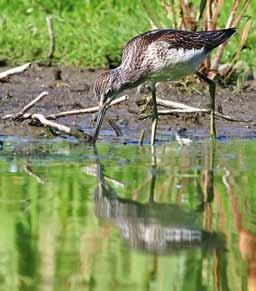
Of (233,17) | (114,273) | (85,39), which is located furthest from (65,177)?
(85,39)

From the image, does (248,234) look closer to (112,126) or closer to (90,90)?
(112,126)

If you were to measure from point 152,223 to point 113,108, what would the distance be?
3925mm

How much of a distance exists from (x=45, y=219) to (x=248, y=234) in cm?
96

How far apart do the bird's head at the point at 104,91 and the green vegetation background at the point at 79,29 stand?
2.22 m

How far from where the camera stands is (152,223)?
18.1 feet

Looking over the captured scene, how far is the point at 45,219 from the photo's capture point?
553cm

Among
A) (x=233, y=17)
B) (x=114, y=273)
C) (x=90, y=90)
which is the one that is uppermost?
(x=233, y=17)

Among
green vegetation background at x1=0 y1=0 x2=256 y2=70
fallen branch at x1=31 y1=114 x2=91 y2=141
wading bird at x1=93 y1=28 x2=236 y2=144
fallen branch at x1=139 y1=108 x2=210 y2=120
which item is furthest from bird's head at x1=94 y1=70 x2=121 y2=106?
green vegetation background at x1=0 y1=0 x2=256 y2=70

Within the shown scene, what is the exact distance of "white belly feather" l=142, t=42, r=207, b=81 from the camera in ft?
26.4

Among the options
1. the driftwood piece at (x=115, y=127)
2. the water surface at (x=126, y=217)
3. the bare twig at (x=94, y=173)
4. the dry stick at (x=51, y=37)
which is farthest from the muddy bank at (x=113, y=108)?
the bare twig at (x=94, y=173)

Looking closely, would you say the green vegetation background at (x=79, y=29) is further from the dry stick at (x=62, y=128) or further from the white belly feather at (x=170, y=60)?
the dry stick at (x=62, y=128)

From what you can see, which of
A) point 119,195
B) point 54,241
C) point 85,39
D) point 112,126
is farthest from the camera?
point 85,39

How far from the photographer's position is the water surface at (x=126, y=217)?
15.0 ft

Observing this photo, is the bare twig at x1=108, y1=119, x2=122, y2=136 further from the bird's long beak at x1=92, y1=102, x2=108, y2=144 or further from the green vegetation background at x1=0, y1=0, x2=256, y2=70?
the green vegetation background at x1=0, y1=0, x2=256, y2=70
